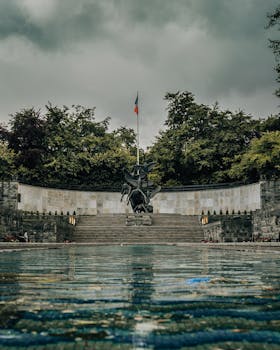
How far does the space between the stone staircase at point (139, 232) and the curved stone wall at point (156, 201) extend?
25.1 ft

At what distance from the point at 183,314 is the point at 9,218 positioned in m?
25.5

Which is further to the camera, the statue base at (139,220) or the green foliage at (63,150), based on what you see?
the green foliage at (63,150)

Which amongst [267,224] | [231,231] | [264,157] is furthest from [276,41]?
[231,231]

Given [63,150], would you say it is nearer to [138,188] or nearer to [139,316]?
[138,188]

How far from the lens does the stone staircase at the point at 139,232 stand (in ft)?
101

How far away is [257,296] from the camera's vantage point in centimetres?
334

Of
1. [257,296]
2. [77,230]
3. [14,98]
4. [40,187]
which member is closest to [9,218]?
[77,230]

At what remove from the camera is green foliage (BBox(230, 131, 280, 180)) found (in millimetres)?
37525

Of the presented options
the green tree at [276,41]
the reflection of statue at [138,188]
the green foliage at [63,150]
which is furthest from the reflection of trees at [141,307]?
the green foliage at [63,150]

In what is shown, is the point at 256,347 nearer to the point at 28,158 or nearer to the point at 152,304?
the point at 152,304

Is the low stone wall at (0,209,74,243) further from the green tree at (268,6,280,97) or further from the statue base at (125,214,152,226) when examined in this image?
the green tree at (268,6,280,97)

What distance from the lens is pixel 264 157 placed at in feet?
125

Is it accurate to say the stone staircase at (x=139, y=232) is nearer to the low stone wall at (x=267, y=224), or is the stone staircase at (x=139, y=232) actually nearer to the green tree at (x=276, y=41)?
the low stone wall at (x=267, y=224)

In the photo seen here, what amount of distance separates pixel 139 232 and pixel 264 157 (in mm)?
13770
